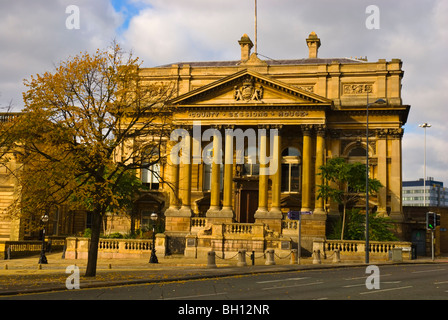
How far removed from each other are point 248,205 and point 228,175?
4979 mm

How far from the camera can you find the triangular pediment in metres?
49.8

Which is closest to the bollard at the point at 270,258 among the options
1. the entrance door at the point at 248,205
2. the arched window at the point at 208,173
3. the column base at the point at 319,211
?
the column base at the point at 319,211

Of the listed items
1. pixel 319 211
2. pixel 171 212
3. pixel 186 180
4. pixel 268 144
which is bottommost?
pixel 171 212

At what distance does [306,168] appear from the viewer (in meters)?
49.8

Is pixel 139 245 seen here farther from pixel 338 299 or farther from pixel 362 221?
pixel 338 299

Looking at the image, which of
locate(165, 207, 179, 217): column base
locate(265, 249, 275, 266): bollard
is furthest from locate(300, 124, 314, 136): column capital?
locate(265, 249, 275, 266): bollard

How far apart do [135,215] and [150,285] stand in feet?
102

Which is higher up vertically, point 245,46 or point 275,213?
point 245,46

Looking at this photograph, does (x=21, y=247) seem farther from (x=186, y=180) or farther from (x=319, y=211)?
(x=319, y=211)

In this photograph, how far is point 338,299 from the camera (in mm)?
18969

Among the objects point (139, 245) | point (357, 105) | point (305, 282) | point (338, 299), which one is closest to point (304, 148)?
point (357, 105)

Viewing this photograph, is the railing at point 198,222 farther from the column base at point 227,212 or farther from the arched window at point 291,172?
the arched window at point 291,172

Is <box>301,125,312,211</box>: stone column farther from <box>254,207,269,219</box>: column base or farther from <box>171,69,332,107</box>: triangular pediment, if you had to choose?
<box>254,207,269,219</box>: column base

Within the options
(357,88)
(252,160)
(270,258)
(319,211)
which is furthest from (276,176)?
(270,258)
